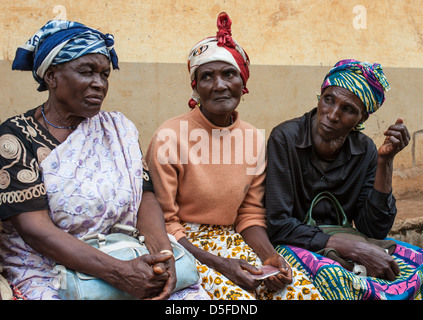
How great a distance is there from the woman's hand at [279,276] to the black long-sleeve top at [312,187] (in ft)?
0.93

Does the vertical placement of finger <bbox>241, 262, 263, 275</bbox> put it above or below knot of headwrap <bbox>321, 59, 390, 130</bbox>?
below

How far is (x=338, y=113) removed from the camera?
10.9ft

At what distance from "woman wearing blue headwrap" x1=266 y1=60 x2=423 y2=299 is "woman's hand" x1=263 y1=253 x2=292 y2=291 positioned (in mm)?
175

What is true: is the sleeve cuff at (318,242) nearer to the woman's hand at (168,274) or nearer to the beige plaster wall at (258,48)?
the woman's hand at (168,274)

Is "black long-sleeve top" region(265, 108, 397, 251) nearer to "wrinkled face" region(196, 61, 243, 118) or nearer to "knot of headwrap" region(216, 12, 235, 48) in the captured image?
"wrinkled face" region(196, 61, 243, 118)

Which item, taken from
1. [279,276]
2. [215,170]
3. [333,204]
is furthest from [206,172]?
[333,204]

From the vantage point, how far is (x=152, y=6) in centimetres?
446

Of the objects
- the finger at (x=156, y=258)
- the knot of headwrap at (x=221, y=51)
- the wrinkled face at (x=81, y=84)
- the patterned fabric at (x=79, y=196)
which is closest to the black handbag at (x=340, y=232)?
the knot of headwrap at (x=221, y=51)

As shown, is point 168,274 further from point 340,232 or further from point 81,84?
point 340,232

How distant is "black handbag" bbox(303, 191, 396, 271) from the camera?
313cm

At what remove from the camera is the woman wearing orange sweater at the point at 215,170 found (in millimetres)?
3168

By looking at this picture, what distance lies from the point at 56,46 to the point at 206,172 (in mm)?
1189

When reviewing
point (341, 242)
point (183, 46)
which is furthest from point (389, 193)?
point (183, 46)

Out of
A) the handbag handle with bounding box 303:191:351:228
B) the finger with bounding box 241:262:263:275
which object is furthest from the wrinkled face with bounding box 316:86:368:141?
the finger with bounding box 241:262:263:275
